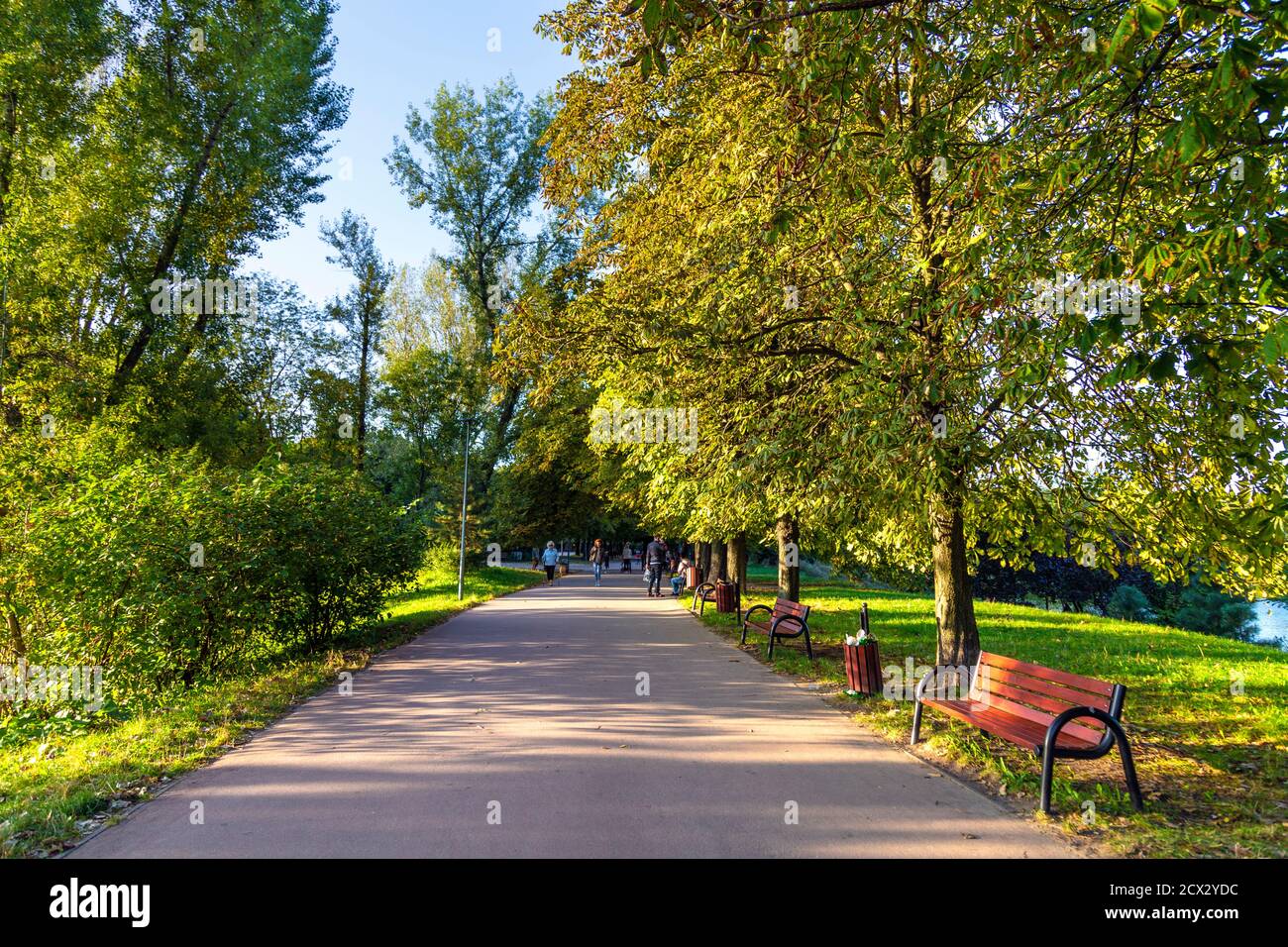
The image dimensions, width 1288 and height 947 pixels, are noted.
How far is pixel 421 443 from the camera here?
42625mm

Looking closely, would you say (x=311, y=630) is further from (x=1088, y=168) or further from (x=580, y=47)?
(x=1088, y=168)

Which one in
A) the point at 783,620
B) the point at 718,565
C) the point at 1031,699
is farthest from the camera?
the point at 718,565

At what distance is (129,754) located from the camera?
5762 mm

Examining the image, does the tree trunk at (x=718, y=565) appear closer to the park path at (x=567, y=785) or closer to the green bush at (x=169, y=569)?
the green bush at (x=169, y=569)

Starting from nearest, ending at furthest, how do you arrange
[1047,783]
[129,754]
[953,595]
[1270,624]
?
[1047,783] < [129,754] < [953,595] < [1270,624]

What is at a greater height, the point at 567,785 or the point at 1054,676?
the point at 1054,676

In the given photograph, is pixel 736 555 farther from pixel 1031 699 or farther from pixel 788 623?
pixel 1031 699

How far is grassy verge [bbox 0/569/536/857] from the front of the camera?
4398mm

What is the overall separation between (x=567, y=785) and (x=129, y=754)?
346 cm

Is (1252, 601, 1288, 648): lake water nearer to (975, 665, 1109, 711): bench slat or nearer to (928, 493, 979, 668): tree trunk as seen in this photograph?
(928, 493, 979, 668): tree trunk

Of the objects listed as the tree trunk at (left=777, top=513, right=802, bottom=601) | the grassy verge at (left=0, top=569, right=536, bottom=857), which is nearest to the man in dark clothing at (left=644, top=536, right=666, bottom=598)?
the tree trunk at (left=777, top=513, right=802, bottom=601)

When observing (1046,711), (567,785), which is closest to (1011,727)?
(1046,711)

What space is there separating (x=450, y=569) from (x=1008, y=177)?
27448 mm

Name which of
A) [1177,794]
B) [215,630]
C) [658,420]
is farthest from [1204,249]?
[215,630]
